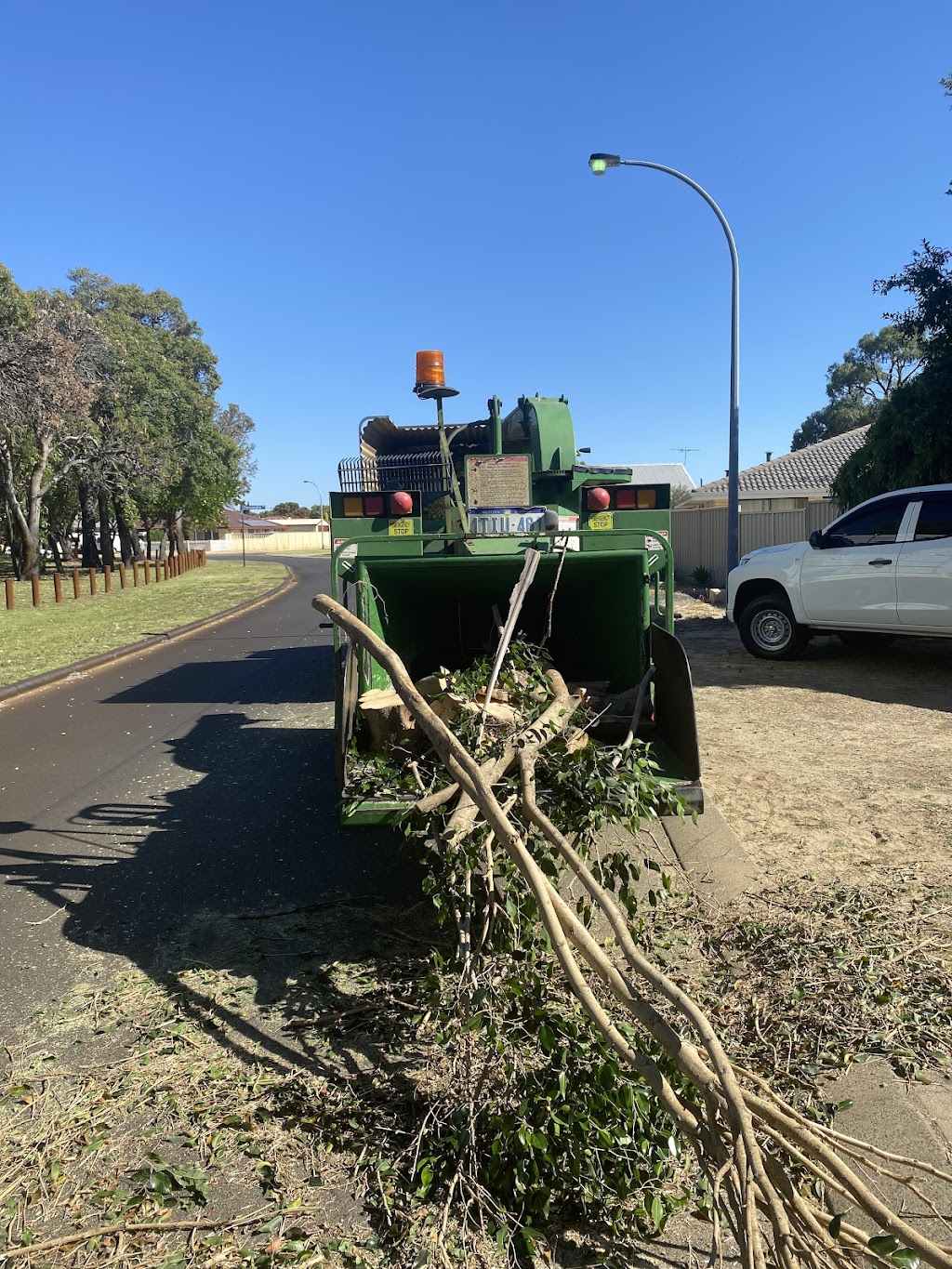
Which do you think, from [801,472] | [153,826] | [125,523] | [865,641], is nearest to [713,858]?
[153,826]

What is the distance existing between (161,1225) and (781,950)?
2546 millimetres

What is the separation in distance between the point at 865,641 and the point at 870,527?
2.13 m

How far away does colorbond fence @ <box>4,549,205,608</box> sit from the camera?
21469 mm

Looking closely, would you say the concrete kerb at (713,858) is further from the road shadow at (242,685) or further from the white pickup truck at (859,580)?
the road shadow at (242,685)

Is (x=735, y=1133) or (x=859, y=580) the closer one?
(x=735, y=1133)

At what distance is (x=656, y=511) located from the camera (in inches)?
301

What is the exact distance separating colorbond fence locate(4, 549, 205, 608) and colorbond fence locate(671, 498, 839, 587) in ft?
50.9

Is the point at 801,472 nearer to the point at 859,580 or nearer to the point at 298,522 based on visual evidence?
the point at 859,580

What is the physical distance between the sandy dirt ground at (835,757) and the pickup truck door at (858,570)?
667mm

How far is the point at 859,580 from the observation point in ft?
30.7

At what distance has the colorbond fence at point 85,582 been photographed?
21469mm

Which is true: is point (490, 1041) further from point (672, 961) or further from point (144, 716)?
point (144, 716)

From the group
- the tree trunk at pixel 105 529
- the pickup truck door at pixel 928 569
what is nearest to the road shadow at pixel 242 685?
the pickup truck door at pixel 928 569

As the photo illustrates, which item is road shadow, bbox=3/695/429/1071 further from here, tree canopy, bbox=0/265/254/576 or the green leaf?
tree canopy, bbox=0/265/254/576
